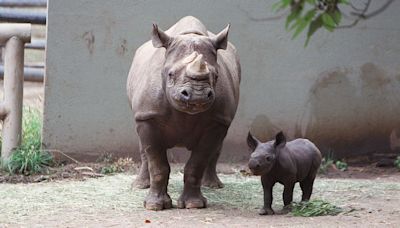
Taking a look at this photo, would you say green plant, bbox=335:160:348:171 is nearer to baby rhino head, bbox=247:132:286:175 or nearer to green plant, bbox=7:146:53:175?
baby rhino head, bbox=247:132:286:175

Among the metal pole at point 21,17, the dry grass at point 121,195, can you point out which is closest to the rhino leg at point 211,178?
the dry grass at point 121,195

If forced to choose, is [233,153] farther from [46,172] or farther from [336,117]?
[46,172]

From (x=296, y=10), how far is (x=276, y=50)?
243 inches

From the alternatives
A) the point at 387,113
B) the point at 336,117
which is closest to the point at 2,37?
the point at 336,117

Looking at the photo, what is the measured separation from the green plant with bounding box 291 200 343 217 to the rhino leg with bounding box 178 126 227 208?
83cm

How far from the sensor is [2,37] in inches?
345

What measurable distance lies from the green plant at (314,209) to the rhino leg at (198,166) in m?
0.83

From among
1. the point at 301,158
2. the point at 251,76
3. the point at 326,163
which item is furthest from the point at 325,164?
the point at 301,158

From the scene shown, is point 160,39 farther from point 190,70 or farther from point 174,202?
point 174,202

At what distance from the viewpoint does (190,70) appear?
234 inches

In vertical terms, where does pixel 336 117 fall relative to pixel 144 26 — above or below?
below

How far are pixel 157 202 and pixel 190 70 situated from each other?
1.21 meters

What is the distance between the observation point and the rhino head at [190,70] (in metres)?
5.91

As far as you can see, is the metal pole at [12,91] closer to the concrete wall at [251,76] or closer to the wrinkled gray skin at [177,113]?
the concrete wall at [251,76]
